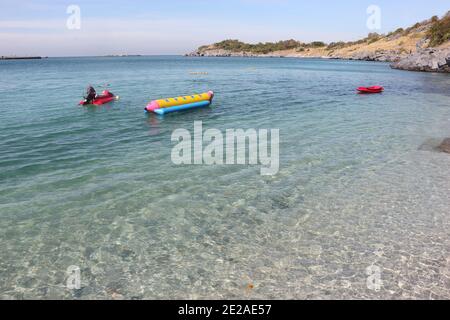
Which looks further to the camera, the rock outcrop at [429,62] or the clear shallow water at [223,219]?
the rock outcrop at [429,62]

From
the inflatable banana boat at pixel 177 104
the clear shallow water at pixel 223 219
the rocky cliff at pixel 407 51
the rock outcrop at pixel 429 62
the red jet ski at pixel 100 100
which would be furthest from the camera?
the rocky cliff at pixel 407 51

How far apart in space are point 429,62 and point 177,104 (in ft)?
212

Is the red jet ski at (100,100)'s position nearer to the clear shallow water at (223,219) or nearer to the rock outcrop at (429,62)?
the clear shallow water at (223,219)

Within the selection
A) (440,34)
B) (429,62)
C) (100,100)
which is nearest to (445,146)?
(100,100)

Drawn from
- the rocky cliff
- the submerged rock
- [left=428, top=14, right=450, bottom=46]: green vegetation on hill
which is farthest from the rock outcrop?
the submerged rock

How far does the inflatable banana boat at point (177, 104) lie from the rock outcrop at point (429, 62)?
57.5m

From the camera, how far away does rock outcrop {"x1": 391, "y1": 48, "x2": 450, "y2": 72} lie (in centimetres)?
6488

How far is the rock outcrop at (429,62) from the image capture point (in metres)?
64.9

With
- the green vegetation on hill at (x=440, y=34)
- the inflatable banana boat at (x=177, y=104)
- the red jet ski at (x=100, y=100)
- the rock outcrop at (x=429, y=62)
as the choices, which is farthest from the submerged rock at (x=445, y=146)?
the green vegetation on hill at (x=440, y=34)

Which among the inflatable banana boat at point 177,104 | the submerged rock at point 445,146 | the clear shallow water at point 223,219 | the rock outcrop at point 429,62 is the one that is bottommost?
the clear shallow water at point 223,219

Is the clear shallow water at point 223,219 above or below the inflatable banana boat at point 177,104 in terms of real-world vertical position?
below
